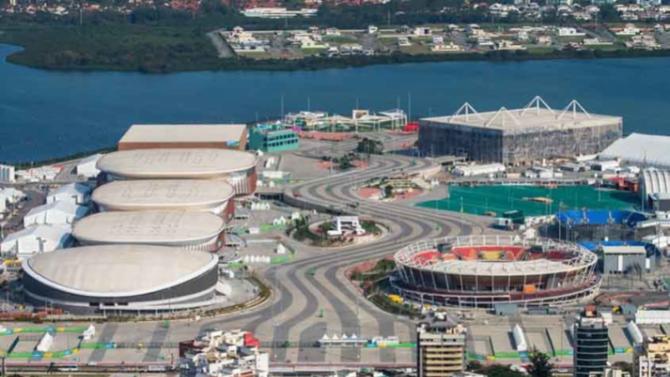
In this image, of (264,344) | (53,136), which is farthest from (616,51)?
(264,344)

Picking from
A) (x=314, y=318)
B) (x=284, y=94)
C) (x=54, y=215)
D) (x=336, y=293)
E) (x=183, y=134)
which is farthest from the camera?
(x=284, y=94)

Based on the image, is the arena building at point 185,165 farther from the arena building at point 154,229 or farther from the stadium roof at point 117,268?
the stadium roof at point 117,268

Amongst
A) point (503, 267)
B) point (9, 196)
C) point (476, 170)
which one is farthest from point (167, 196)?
point (476, 170)

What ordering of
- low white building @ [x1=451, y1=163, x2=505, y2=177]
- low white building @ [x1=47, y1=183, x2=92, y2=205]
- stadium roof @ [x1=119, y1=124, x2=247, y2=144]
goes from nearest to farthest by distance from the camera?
low white building @ [x1=47, y1=183, x2=92, y2=205], stadium roof @ [x1=119, y1=124, x2=247, y2=144], low white building @ [x1=451, y1=163, x2=505, y2=177]

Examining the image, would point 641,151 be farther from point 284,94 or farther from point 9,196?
point 284,94

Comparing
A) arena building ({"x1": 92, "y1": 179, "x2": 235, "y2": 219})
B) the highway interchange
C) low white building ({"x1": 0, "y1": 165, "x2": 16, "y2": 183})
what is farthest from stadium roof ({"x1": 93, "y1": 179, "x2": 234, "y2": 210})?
low white building ({"x1": 0, "y1": 165, "x2": 16, "y2": 183})

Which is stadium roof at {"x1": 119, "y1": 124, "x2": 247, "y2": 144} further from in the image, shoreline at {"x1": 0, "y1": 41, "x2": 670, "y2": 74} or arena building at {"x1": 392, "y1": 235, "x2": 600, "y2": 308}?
shoreline at {"x1": 0, "y1": 41, "x2": 670, "y2": 74}
